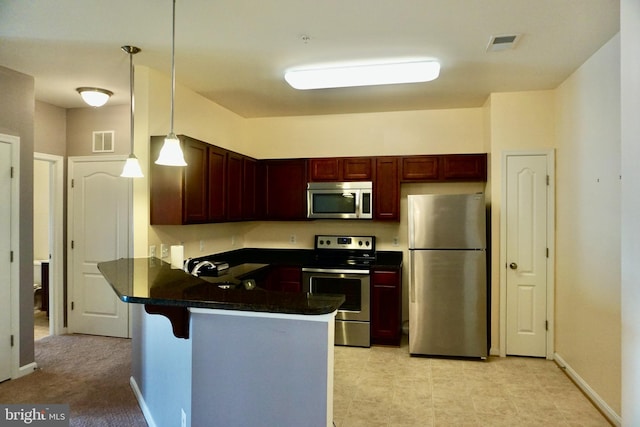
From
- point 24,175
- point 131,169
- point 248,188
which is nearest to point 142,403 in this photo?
point 131,169

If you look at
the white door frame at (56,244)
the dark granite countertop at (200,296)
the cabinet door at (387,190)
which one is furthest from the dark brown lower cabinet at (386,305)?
the white door frame at (56,244)

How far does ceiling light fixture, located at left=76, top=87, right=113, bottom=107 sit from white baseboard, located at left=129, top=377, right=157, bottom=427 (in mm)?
2640

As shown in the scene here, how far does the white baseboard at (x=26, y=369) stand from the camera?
334 centimetres

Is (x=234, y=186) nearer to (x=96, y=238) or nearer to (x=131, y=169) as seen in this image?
(x=131, y=169)

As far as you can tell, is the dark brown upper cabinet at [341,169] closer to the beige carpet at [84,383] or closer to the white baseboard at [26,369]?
the beige carpet at [84,383]

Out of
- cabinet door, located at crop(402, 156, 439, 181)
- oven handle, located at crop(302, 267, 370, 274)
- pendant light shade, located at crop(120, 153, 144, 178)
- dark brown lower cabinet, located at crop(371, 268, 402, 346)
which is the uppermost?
cabinet door, located at crop(402, 156, 439, 181)

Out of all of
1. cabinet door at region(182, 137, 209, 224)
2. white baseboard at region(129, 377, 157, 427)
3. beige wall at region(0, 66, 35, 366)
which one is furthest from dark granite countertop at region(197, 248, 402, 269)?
beige wall at region(0, 66, 35, 366)

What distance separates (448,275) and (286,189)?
215 centimetres

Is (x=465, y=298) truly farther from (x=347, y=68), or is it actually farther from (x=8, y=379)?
(x=8, y=379)

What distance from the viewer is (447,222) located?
386cm

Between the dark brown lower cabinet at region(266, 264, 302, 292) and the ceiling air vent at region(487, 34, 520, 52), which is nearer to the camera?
the ceiling air vent at region(487, 34, 520, 52)

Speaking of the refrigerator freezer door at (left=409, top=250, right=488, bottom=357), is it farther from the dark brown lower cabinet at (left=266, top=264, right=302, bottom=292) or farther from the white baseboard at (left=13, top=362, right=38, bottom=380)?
the white baseboard at (left=13, top=362, right=38, bottom=380)

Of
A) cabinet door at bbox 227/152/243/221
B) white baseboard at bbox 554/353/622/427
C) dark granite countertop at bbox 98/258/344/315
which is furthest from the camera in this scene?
cabinet door at bbox 227/152/243/221

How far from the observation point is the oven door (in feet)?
13.6
